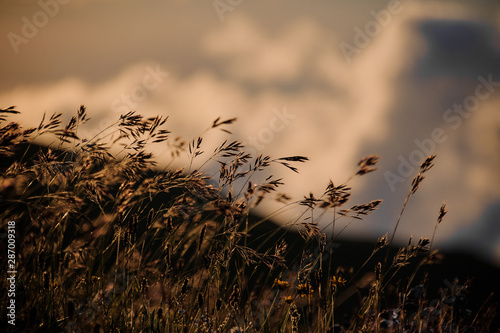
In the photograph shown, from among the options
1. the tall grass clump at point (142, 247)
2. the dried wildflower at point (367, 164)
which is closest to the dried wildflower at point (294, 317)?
the tall grass clump at point (142, 247)

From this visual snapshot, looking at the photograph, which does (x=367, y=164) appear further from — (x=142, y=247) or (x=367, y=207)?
(x=142, y=247)

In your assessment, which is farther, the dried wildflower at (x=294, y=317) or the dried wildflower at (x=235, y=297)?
the dried wildflower at (x=294, y=317)

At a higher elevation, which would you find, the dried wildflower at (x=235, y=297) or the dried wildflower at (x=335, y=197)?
the dried wildflower at (x=335, y=197)

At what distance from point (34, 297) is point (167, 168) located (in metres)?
1.05

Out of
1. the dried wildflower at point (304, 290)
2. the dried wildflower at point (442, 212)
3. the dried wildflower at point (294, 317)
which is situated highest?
the dried wildflower at point (442, 212)

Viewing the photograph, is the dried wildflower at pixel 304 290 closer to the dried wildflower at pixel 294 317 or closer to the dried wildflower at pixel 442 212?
the dried wildflower at pixel 294 317

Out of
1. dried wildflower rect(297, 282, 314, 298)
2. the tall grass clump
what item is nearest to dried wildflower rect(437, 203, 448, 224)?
the tall grass clump

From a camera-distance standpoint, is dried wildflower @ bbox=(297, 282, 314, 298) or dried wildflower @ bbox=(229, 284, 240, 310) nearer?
dried wildflower @ bbox=(229, 284, 240, 310)

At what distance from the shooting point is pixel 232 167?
8.84 ft

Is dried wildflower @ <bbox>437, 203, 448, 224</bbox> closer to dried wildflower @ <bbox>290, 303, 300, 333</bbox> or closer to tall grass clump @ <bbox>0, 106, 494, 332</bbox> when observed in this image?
tall grass clump @ <bbox>0, 106, 494, 332</bbox>

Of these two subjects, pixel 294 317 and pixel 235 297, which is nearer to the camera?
pixel 235 297

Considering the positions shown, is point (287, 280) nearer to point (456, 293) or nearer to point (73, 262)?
point (456, 293)

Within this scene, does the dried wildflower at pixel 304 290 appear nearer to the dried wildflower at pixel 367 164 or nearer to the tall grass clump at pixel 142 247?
the tall grass clump at pixel 142 247

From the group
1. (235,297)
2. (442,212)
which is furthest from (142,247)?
(442,212)
